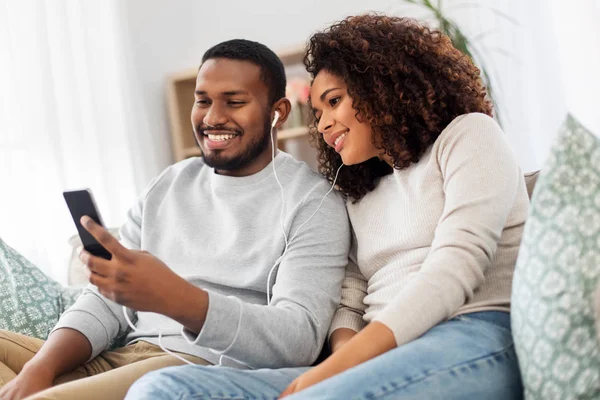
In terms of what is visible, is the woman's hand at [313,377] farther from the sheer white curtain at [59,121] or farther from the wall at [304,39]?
the wall at [304,39]

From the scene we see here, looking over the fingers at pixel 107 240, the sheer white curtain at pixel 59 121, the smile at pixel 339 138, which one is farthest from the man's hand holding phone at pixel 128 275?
the sheer white curtain at pixel 59 121

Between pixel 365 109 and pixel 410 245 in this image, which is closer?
pixel 410 245

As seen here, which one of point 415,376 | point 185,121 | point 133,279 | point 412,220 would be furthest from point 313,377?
point 185,121

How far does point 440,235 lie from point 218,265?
53 centimetres

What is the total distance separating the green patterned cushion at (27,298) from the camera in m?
1.80

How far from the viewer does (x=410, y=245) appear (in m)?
1.44

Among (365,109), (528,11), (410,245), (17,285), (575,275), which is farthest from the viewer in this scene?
(528,11)

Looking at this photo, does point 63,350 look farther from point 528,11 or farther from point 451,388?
point 528,11

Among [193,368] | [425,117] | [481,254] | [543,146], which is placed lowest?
[543,146]

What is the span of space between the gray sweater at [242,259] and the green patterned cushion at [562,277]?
0.47m

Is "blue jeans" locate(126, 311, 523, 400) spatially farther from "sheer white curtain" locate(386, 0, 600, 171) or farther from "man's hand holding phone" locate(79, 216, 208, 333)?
"sheer white curtain" locate(386, 0, 600, 171)

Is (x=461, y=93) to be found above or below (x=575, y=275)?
above

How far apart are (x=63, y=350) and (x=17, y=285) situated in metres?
0.42

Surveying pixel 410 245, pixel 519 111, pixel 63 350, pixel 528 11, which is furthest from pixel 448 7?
pixel 63 350
